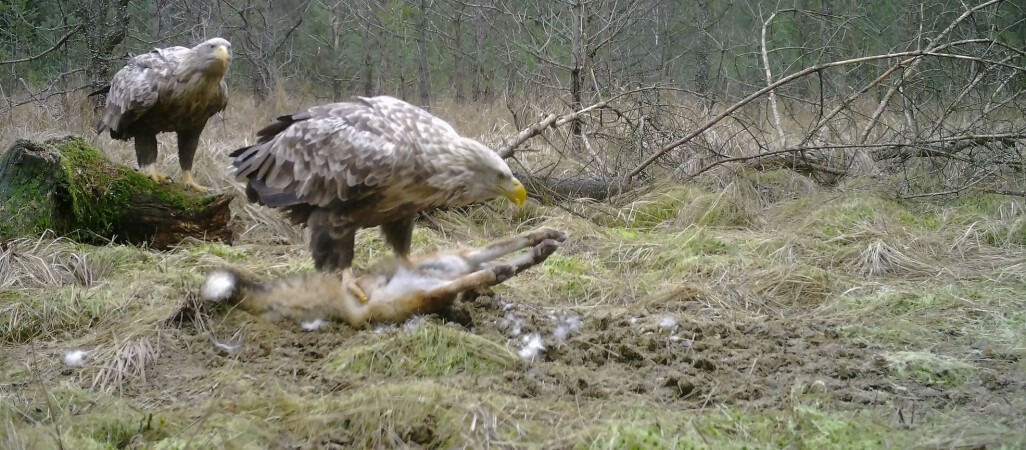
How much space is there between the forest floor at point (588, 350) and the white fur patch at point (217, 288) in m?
0.10

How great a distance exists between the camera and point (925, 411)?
9.11 feet

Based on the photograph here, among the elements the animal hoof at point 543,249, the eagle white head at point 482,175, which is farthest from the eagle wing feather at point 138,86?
the animal hoof at point 543,249

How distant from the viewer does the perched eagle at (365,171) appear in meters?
3.93

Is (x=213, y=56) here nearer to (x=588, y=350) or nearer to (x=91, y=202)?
(x=91, y=202)

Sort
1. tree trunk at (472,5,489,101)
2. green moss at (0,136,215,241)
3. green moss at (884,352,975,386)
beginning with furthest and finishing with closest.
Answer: tree trunk at (472,5,489,101), green moss at (0,136,215,241), green moss at (884,352,975,386)

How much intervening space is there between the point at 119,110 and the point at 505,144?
317 centimetres

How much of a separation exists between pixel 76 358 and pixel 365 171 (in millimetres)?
1568

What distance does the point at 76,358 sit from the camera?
11.5 feet

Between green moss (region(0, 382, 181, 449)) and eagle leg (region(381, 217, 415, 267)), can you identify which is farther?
eagle leg (region(381, 217, 415, 267))

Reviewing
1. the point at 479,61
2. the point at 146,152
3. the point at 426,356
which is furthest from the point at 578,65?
the point at 479,61

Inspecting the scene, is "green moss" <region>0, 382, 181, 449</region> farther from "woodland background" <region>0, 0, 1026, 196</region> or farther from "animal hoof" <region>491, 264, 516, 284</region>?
"woodland background" <region>0, 0, 1026, 196</region>

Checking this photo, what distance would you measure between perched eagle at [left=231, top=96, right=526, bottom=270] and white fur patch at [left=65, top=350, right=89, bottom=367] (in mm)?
1169

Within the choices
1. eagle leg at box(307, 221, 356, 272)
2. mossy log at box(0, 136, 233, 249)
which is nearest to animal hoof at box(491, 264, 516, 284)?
eagle leg at box(307, 221, 356, 272)

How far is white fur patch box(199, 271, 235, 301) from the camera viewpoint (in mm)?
3807
